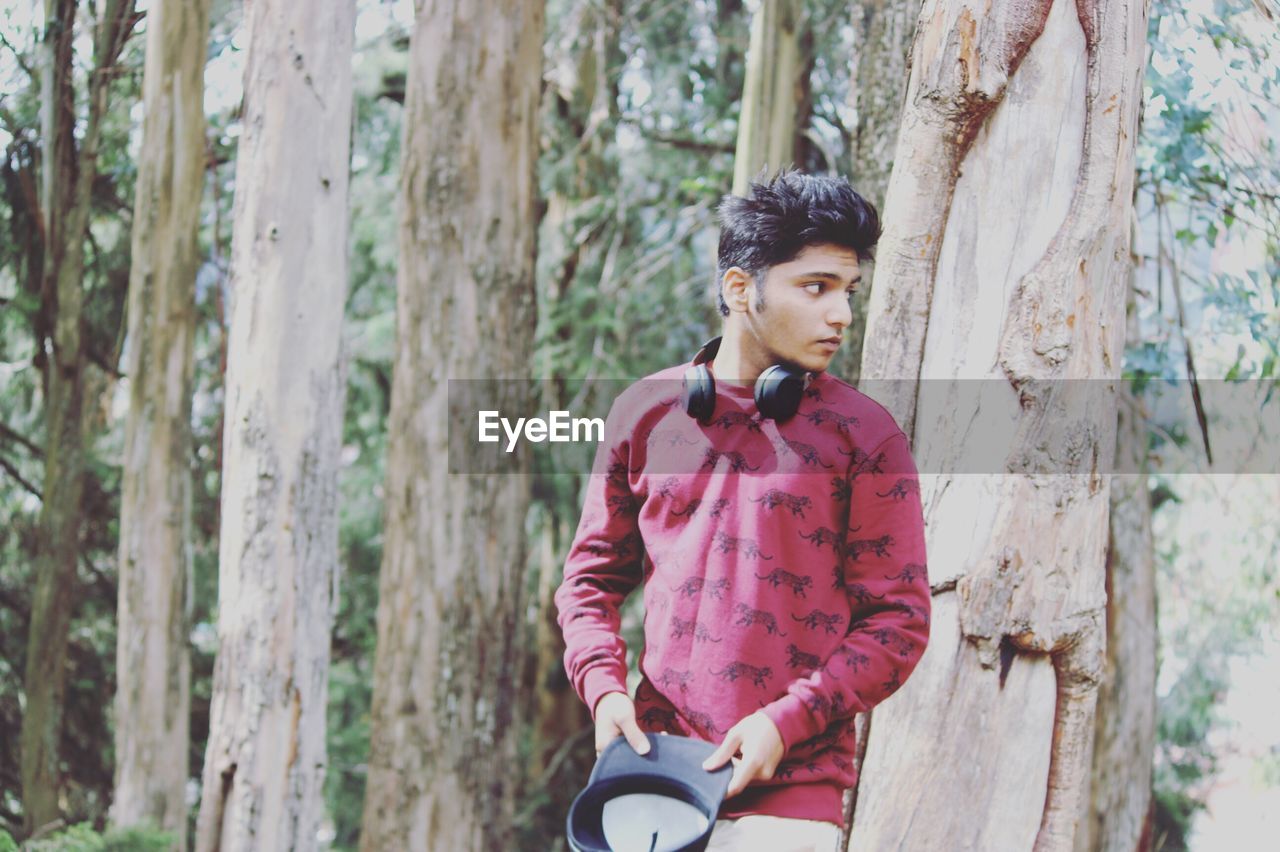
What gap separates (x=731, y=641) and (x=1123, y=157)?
68.6 inches

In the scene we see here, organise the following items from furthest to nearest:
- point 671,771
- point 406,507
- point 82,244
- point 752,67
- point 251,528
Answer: point 82,244 < point 752,67 < point 406,507 < point 251,528 < point 671,771

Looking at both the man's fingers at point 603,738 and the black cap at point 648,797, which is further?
the man's fingers at point 603,738

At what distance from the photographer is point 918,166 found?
3613 millimetres

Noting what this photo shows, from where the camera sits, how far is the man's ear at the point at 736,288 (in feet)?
9.32

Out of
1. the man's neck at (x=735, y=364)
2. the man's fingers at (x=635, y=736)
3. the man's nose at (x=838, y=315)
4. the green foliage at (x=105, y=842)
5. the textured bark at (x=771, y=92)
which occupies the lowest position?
the green foliage at (x=105, y=842)

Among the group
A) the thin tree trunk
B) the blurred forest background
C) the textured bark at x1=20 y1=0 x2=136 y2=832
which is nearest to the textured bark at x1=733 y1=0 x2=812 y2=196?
the blurred forest background

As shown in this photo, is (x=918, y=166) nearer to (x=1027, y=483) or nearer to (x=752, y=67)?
(x=1027, y=483)

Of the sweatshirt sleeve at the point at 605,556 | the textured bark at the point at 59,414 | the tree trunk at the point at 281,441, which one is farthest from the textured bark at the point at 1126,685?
the textured bark at the point at 59,414

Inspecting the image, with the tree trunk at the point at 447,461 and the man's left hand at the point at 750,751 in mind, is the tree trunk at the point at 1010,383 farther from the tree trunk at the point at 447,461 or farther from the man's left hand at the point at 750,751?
the tree trunk at the point at 447,461

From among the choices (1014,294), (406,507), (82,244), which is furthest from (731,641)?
(82,244)

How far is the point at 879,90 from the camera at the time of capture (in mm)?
5320

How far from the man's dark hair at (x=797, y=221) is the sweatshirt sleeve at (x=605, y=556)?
1.53ft

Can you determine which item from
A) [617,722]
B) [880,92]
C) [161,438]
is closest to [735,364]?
[617,722]

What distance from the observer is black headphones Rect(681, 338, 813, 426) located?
2711mm
